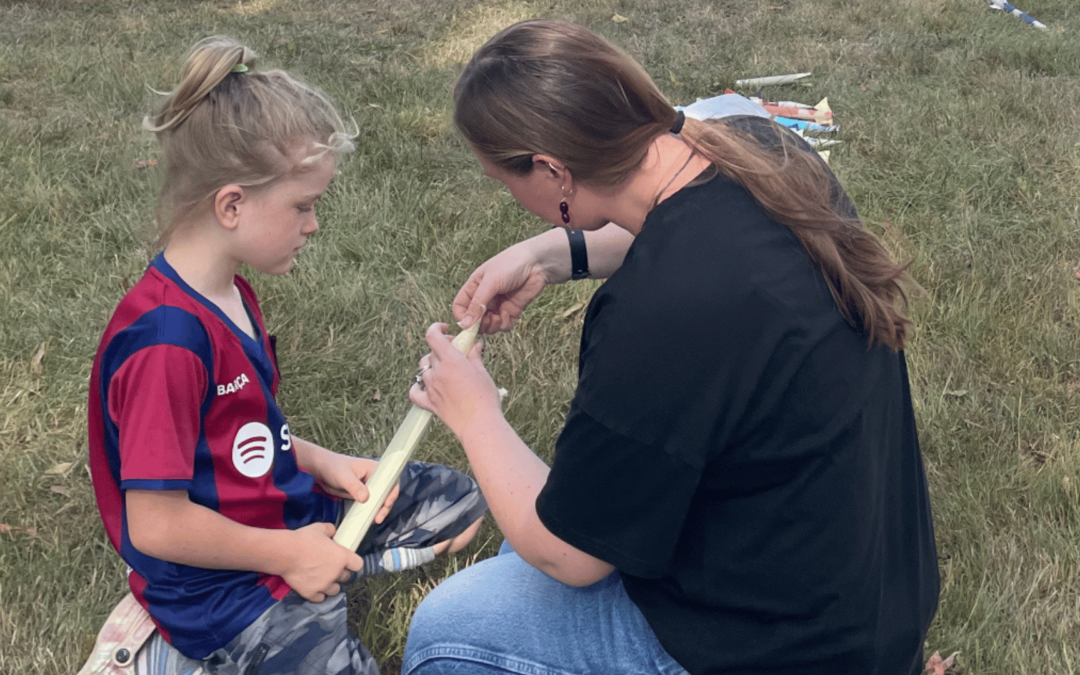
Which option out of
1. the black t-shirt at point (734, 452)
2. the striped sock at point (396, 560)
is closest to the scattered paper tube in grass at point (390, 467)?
the striped sock at point (396, 560)

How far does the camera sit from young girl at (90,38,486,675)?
6.20ft

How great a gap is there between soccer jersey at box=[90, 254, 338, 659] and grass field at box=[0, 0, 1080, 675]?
0.49 meters

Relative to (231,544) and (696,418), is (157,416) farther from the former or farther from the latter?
(696,418)

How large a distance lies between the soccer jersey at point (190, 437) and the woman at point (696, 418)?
1.48 feet

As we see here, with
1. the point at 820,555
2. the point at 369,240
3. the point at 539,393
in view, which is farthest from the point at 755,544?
the point at 369,240

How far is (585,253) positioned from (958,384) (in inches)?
62.0

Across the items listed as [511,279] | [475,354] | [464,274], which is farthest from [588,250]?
[464,274]

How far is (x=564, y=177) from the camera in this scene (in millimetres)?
1763

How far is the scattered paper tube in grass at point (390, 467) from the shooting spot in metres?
2.21

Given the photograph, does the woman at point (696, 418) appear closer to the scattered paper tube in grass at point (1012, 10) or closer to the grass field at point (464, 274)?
the grass field at point (464, 274)

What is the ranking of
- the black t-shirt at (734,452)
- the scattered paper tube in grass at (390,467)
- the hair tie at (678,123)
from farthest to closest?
the scattered paper tube in grass at (390,467)
the hair tie at (678,123)
the black t-shirt at (734,452)

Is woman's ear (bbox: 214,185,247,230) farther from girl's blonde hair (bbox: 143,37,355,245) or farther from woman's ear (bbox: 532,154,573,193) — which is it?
woman's ear (bbox: 532,154,573,193)

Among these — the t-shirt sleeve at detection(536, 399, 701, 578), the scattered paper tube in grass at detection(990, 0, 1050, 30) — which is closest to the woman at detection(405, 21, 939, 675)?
the t-shirt sleeve at detection(536, 399, 701, 578)

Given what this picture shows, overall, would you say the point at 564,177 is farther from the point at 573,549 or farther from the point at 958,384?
the point at 958,384
